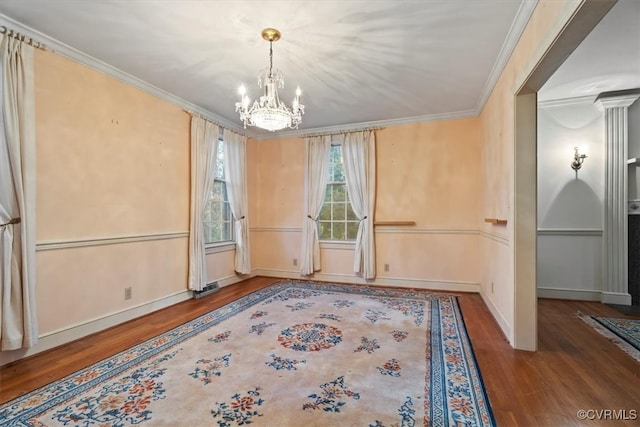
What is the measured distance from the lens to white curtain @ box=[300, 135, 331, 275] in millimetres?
5074

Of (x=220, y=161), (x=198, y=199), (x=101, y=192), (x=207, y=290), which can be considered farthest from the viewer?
(x=220, y=161)

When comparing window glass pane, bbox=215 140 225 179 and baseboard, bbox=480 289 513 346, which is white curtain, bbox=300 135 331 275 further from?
baseboard, bbox=480 289 513 346

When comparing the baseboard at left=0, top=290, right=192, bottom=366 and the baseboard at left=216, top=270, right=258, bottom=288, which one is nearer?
the baseboard at left=0, top=290, right=192, bottom=366

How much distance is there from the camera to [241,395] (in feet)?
6.25

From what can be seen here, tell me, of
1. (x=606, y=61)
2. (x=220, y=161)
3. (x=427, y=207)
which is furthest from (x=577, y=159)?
(x=220, y=161)

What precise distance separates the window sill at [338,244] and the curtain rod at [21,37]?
4.02 metres

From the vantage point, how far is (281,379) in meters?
2.08

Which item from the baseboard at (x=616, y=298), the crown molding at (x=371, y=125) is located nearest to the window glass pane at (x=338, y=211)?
the crown molding at (x=371, y=125)

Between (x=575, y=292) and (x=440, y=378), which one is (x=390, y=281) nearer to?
(x=575, y=292)

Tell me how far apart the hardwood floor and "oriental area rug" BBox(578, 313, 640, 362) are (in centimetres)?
8

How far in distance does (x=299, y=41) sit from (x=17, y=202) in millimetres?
2576

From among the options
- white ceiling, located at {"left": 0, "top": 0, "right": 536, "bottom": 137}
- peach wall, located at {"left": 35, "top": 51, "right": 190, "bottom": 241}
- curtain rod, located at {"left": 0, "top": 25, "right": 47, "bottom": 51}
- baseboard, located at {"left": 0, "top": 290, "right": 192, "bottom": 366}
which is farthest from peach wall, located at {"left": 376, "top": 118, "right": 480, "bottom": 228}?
curtain rod, located at {"left": 0, "top": 25, "right": 47, "bottom": 51}

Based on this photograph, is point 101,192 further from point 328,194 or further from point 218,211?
point 328,194

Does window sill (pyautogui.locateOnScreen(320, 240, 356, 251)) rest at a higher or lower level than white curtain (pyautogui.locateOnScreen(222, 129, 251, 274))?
lower
